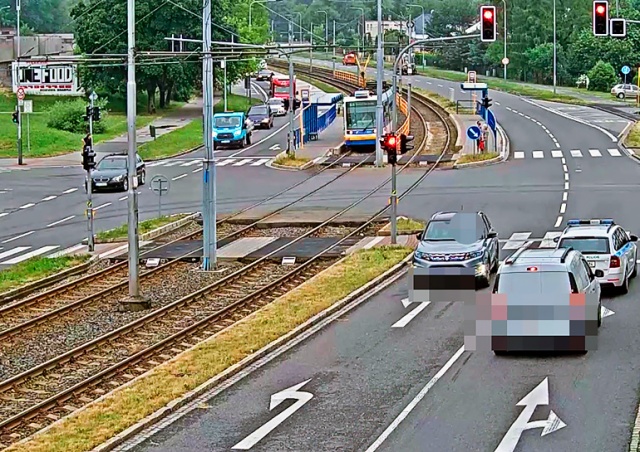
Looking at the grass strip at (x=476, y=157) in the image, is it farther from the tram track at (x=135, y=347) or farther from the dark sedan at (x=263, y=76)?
the dark sedan at (x=263, y=76)

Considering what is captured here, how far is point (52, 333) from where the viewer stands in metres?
27.0

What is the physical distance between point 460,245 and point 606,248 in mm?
3464

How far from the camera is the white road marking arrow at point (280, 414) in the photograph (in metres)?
16.4

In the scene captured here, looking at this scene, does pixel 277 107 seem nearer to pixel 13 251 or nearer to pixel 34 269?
pixel 13 251

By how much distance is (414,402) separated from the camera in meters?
18.4

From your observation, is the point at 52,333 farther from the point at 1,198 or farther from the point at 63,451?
the point at 1,198

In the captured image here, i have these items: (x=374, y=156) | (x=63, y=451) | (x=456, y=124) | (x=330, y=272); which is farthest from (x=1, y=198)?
(x=63, y=451)

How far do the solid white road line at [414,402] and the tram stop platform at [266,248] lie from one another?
1479 centimetres

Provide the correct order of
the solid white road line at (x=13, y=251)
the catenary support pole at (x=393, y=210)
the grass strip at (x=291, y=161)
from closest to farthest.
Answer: the catenary support pole at (x=393, y=210), the solid white road line at (x=13, y=251), the grass strip at (x=291, y=161)

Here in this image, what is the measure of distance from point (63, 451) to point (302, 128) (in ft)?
185

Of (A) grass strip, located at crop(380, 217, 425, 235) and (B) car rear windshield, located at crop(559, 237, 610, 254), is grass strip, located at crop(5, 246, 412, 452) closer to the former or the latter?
(B) car rear windshield, located at crop(559, 237, 610, 254)

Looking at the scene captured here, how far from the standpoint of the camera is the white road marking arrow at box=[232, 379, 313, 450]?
647 inches

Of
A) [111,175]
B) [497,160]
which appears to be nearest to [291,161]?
[497,160]

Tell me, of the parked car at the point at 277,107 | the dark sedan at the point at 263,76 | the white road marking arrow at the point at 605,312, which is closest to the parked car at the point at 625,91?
the parked car at the point at 277,107
